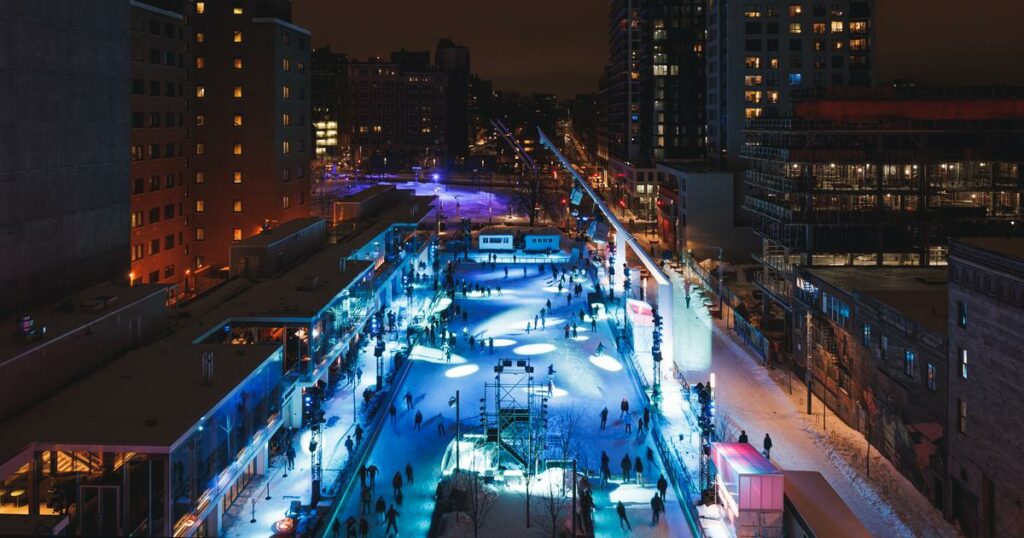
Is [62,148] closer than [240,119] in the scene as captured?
Yes

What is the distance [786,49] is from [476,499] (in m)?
72.2

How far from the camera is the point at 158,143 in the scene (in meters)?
52.2

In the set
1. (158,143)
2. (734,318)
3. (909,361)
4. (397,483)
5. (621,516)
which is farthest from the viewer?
(158,143)

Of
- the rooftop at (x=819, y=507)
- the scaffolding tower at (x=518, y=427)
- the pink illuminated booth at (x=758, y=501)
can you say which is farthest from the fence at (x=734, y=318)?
the pink illuminated booth at (x=758, y=501)

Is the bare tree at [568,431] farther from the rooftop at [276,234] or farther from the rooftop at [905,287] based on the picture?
the rooftop at [276,234]

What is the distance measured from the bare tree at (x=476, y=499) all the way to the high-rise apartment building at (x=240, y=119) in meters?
31.5

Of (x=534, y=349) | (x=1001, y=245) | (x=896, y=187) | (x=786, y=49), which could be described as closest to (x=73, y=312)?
(x=534, y=349)

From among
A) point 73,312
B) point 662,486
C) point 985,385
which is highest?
point 73,312

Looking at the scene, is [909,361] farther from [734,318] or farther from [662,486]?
[734,318]

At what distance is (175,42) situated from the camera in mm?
52906

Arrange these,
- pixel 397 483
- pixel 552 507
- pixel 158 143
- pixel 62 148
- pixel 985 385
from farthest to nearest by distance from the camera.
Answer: pixel 158 143 < pixel 397 483 < pixel 62 148 < pixel 552 507 < pixel 985 385

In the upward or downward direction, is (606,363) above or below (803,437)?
above

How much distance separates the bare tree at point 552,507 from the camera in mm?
24172

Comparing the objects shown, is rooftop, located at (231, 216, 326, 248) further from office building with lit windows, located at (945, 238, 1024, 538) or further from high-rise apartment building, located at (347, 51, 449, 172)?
high-rise apartment building, located at (347, 51, 449, 172)
